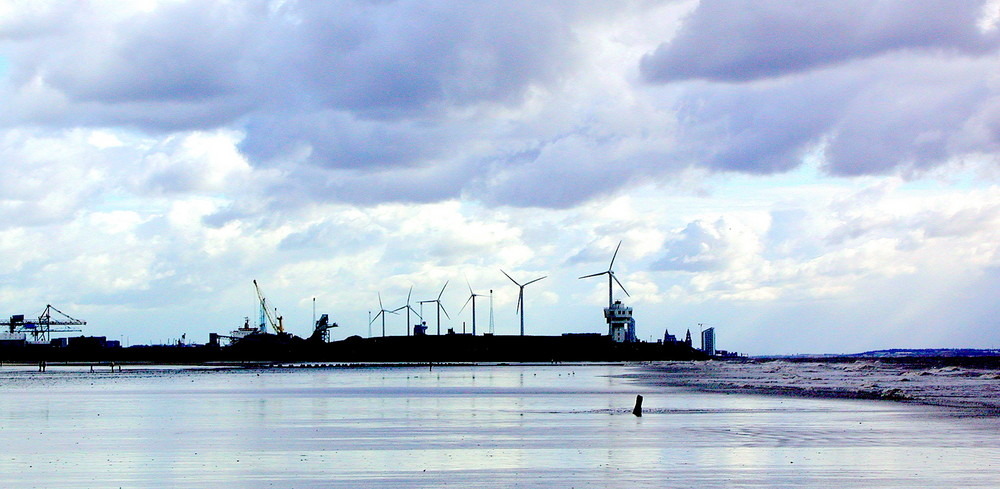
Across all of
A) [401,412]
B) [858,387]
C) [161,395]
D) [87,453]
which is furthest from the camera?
[858,387]

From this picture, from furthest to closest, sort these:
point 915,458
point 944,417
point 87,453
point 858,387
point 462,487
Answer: point 858,387 → point 944,417 → point 87,453 → point 915,458 → point 462,487

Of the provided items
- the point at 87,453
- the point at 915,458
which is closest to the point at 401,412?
the point at 87,453

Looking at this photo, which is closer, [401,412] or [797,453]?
[797,453]

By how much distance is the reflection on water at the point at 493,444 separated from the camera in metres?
33.2

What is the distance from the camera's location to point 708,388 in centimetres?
9788

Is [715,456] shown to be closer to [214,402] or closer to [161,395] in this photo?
[214,402]

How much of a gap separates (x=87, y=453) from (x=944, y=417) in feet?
131

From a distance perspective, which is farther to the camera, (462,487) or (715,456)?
(715,456)

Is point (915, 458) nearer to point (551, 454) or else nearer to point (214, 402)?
point (551, 454)

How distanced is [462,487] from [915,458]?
15800 mm

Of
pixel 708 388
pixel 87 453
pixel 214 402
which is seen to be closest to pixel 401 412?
pixel 214 402

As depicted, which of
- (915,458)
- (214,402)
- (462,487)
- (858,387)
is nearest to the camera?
(462,487)

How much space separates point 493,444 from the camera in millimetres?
43719

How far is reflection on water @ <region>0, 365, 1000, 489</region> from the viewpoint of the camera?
109 feet
